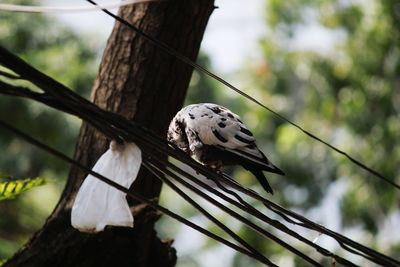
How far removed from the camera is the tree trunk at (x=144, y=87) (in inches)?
173

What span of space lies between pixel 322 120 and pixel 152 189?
1032cm

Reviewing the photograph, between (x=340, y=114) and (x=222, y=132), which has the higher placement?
(x=222, y=132)

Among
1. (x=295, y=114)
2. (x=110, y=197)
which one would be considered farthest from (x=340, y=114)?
(x=110, y=197)

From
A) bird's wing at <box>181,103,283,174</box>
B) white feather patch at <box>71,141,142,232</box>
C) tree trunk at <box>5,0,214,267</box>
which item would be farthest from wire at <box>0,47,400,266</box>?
tree trunk at <box>5,0,214,267</box>

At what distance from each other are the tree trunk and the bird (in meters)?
0.38

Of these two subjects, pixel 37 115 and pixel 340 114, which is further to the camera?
pixel 340 114

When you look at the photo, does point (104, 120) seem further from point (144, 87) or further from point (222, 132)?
point (144, 87)

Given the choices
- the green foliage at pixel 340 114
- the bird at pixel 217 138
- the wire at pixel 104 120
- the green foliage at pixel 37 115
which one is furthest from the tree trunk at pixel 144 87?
the green foliage at pixel 340 114

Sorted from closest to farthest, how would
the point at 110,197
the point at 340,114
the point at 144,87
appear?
the point at 110,197, the point at 144,87, the point at 340,114

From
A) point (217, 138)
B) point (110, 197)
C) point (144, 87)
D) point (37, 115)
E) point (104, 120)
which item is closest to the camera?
point (104, 120)

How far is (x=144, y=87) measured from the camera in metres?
4.46

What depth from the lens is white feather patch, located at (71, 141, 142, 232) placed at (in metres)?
2.90

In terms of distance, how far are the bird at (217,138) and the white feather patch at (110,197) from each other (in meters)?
0.77

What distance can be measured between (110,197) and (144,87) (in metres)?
1.58
